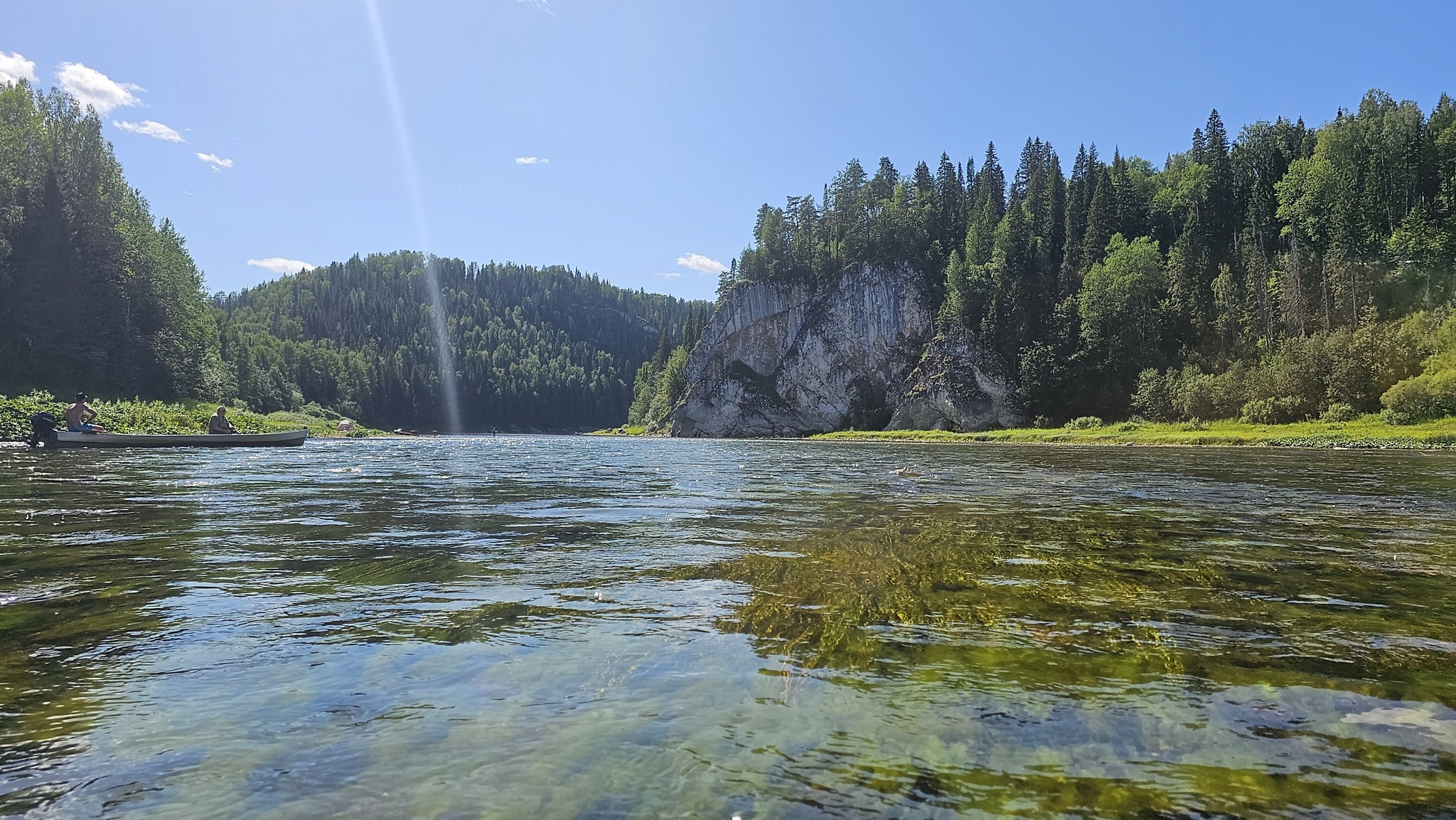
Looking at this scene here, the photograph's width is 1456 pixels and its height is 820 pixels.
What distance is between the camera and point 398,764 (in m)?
4.46

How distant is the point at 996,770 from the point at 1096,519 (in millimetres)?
14008

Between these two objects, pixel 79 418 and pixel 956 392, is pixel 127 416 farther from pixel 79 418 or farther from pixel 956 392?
pixel 956 392

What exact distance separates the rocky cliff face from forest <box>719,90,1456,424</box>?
22.2 feet

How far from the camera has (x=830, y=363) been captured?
163 m

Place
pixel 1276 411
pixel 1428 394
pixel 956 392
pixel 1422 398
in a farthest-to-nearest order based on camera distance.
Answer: pixel 956 392 → pixel 1276 411 → pixel 1422 398 → pixel 1428 394

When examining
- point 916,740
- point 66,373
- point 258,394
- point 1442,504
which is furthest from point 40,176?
point 1442,504

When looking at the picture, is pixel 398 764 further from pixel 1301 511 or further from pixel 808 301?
pixel 808 301

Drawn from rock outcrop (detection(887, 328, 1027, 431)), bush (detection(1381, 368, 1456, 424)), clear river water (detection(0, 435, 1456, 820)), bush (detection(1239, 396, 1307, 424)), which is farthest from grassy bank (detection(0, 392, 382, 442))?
bush (detection(1381, 368, 1456, 424))

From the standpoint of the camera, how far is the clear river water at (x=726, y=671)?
13.7 ft

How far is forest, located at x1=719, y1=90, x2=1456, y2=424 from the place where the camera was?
83.6 m

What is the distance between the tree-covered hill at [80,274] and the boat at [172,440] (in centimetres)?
4115

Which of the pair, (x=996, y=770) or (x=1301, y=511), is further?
(x=1301, y=511)

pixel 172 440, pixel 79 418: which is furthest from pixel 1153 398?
pixel 79 418

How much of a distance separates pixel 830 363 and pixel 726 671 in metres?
159
